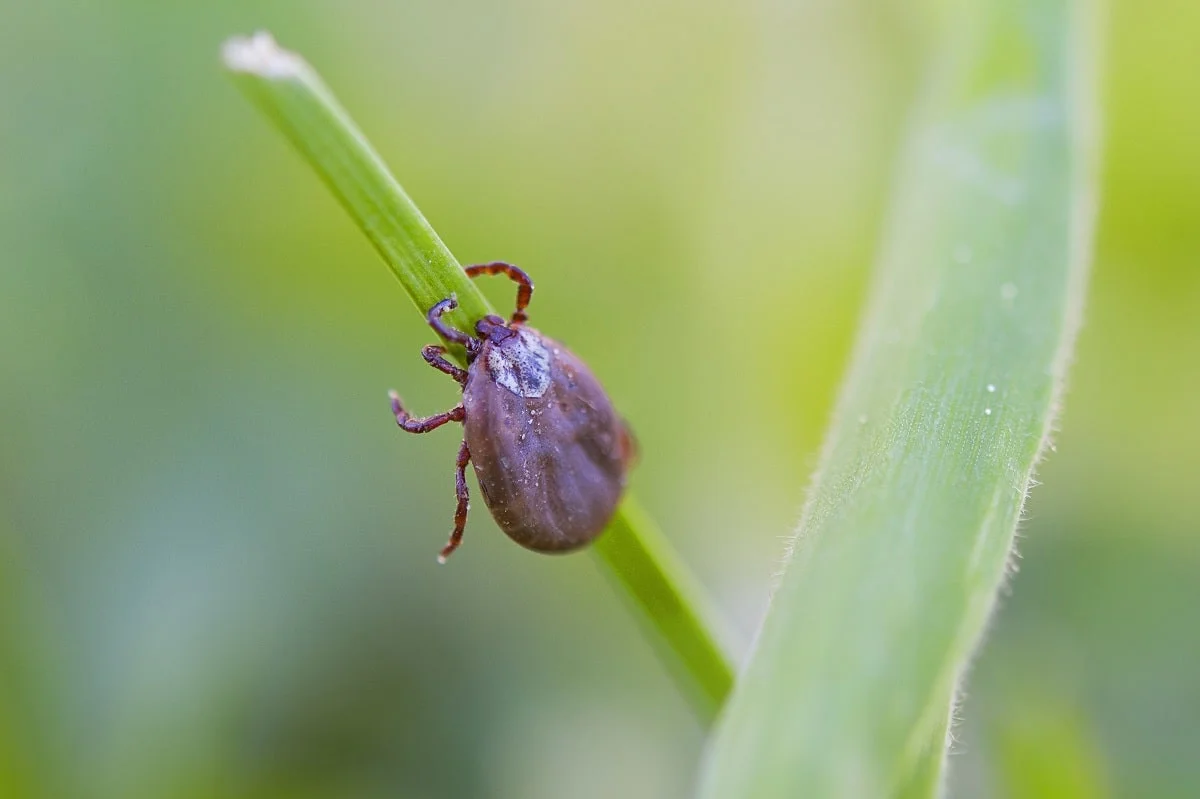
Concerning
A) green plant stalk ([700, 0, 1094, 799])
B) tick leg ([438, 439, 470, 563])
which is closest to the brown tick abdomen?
tick leg ([438, 439, 470, 563])

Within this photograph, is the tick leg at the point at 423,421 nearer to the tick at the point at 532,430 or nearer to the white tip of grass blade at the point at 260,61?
the tick at the point at 532,430

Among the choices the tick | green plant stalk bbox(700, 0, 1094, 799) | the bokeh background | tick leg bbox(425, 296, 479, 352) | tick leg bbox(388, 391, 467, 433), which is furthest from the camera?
the bokeh background

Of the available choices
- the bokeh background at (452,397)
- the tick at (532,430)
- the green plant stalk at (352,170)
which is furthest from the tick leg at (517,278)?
the green plant stalk at (352,170)

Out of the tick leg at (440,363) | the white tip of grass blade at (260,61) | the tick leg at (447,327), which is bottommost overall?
the tick leg at (440,363)

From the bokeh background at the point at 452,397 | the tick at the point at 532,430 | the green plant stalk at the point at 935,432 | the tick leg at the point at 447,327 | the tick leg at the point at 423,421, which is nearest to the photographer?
the green plant stalk at the point at 935,432

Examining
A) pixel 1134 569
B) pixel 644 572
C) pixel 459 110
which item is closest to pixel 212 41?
pixel 459 110

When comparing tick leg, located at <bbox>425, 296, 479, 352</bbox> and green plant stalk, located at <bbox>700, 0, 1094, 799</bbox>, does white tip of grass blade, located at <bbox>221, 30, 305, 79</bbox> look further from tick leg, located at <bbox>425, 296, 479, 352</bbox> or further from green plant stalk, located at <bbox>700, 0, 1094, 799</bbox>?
green plant stalk, located at <bbox>700, 0, 1094, 799</bbox>

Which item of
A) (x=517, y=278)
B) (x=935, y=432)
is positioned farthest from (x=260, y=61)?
(x=517, y=278)
